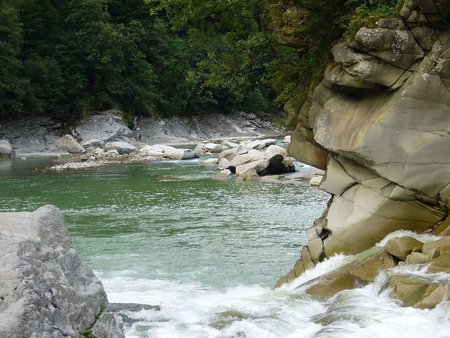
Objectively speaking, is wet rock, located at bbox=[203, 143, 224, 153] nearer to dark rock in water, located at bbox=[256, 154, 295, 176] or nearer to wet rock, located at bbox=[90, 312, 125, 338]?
Answer: dark rock in water, located at bbox=[256, 154, 295, 176]

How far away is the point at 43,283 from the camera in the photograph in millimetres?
4684

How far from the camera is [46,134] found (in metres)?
45.8

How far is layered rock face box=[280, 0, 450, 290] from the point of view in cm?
868

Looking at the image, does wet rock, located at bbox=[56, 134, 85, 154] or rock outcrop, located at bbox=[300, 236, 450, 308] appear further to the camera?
wet rock, located at bbox=[56, 134, 85, 154]

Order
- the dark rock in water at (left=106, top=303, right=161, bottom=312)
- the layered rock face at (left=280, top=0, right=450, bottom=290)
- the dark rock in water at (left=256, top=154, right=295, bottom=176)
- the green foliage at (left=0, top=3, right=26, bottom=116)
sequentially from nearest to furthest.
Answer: the dark rock in water at (left=106, top=303, right=161, bottom=312) → the layered rock face at (left=280, top=0, right=450, bottom=290) → the dark rock in water at (left=256, top=154, right=295, bottom=176) → the green foliage at (left=0, top=3, right=26, bottom=116)

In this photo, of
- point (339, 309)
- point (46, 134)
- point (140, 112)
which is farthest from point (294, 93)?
point (140, 112)

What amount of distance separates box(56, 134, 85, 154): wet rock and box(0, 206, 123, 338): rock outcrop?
3682 centimetres

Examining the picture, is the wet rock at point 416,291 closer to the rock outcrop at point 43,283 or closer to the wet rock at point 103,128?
the rock outcrop at point 43,283

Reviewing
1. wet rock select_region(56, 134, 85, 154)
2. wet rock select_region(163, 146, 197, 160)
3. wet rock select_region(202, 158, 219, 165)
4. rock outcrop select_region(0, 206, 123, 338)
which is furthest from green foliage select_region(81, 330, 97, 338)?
wet rock select_region(56, 134, 85, 154)

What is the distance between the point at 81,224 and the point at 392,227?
32.1 feet

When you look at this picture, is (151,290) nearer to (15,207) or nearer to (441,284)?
(441,284)

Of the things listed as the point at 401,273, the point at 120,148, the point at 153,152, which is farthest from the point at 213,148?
the point at 401,273

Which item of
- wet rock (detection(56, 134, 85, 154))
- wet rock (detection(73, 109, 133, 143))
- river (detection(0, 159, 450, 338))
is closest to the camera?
river (detection(0, 159, 450, 338))

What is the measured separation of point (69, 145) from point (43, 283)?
128 feet
